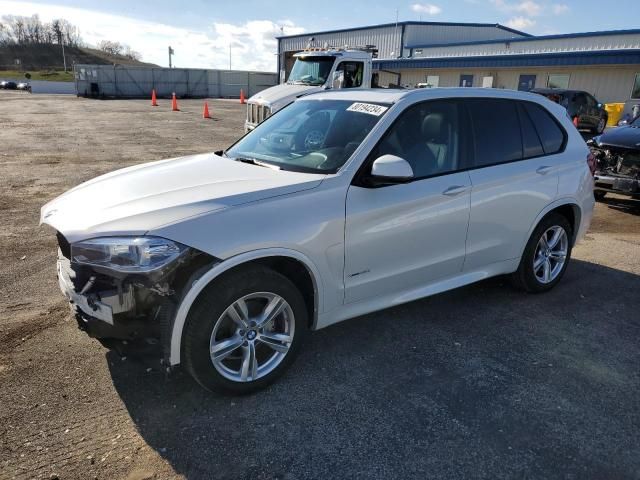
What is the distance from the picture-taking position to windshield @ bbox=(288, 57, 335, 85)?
1328 cm

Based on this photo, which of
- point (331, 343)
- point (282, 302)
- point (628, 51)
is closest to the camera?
point (282, 302)

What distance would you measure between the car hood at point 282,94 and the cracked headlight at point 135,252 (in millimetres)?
9959

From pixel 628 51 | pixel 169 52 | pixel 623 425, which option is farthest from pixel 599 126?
pixel 169 52

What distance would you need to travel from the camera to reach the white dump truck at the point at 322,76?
1298cm

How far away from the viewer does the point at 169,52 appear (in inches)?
2746

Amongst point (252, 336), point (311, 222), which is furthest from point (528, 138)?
point (252, 336)

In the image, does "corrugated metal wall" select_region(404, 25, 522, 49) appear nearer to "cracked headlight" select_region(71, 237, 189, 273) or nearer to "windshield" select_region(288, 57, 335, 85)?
"windshield" select_region(288, 57, 335, 85)

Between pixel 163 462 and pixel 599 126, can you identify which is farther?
pixel 599 126

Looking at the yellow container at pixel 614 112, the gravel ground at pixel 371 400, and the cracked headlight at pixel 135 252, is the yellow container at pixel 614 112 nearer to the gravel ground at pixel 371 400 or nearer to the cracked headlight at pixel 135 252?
the gravel ground at pixel 371 400

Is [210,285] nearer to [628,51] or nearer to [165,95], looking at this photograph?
[628,51]

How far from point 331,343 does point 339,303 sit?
0.60 m

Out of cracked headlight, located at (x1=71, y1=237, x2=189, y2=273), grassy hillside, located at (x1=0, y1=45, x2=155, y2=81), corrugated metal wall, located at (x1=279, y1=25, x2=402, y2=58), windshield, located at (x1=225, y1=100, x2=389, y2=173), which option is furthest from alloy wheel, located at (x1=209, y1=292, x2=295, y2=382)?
grassy hillside, located at (x1=0, y1=45, x2=155, y2=81)

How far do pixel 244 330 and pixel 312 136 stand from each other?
5.39 ft

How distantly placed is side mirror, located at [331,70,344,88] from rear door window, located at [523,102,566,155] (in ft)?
29.0
